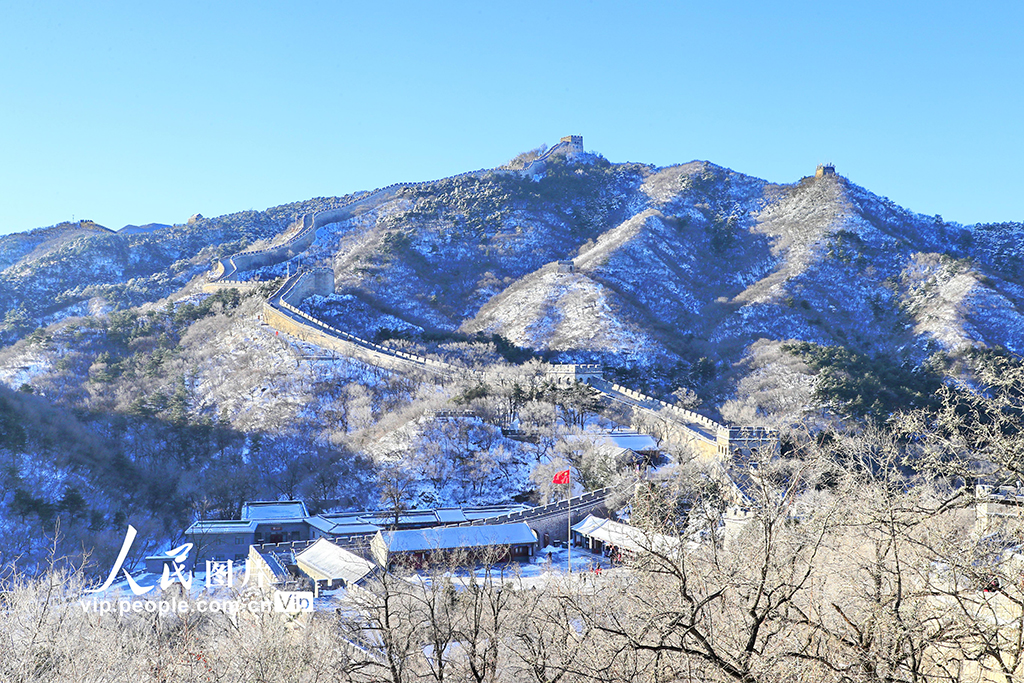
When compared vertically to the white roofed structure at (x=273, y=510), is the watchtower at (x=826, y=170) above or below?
above

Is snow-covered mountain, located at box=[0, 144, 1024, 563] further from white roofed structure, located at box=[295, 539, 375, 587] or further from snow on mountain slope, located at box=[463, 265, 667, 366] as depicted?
white roofed structure, located at box=[295, 539, 375, 587]

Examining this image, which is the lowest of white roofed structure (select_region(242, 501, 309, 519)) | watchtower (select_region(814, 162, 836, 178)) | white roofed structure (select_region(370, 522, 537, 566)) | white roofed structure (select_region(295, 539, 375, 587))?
white roofed structure (select_region(295, 539, 375, 587))

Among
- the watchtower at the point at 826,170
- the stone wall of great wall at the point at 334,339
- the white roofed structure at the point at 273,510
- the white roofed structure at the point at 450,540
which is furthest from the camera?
the watchtower at the point at 826,170

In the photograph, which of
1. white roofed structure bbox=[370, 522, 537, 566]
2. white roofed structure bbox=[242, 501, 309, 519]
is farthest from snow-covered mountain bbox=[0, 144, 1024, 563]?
white roofed structure bbox=[370, 522, 537, 566]

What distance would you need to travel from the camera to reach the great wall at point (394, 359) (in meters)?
38.5

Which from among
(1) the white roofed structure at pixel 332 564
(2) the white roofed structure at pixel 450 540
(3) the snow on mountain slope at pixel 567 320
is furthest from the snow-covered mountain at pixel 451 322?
(1) the white roofed structure at pixel 332 564

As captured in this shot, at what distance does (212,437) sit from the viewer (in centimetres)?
4462

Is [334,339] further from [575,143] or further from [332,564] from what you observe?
[575,143]

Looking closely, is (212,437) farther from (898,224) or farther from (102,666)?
(898,224)

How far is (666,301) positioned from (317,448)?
122 ft

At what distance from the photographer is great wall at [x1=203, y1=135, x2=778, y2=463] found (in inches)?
1516

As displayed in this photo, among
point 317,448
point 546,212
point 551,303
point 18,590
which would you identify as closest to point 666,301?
point 551,303

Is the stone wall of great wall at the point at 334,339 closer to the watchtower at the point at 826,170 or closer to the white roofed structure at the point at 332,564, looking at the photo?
the white roofed structure at the point at 332,564

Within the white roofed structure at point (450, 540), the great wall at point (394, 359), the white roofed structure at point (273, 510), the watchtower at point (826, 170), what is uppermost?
the watchtower at point (826, 170)
